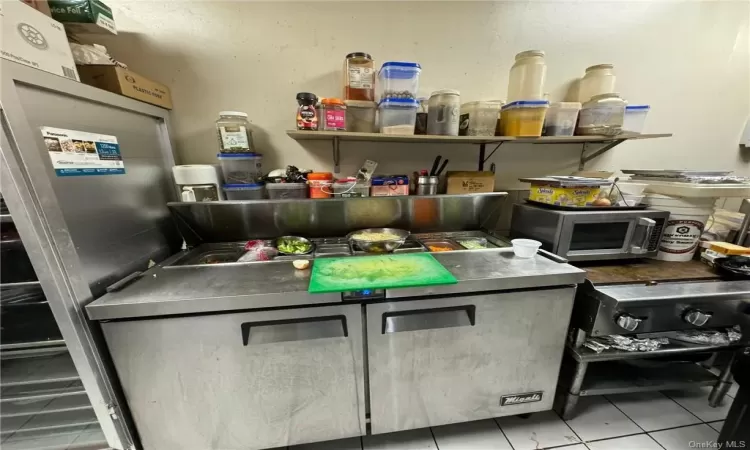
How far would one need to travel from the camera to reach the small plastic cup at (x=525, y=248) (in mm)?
1099

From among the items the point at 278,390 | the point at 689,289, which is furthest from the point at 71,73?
the point at 689,289

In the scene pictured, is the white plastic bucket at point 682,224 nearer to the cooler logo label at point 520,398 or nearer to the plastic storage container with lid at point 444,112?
the cooler logo label at point 520,398

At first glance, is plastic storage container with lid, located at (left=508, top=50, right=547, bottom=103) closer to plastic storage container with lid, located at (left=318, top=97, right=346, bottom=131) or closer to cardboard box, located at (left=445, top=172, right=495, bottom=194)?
cardboard box, located at (left=445, top=172, right=495, bottom=194)

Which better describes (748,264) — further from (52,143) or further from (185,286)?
(52,143)

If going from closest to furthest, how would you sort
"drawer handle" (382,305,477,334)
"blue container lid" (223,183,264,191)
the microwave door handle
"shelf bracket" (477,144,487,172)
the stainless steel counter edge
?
1. the stainless steel counter edge
2. "drawer handle" (382,305,477,334)
3. the microwave door handle
4. "blue container lid" (223,183,264,191)
5. "shelf bracket" (477,144,487,172)

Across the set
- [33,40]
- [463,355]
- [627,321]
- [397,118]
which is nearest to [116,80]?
[33,40]

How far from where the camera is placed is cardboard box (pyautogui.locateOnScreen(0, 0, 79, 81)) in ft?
2.25

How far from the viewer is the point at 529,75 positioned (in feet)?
4.25

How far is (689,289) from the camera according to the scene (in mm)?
1027

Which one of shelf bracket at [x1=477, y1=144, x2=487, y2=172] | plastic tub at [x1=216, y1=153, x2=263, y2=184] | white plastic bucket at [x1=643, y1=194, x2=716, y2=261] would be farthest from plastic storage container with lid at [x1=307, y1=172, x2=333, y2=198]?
white plastic bucket at [x1=643, y1=194, x2=716, y2=261]

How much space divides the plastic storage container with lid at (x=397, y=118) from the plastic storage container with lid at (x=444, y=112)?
11cm

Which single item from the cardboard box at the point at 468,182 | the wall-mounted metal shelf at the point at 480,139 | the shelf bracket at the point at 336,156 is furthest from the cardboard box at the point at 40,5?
the cardboard box at the point at 468,182

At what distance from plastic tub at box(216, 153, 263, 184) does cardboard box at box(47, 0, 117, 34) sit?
2.07 ft

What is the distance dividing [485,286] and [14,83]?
5.06ft
